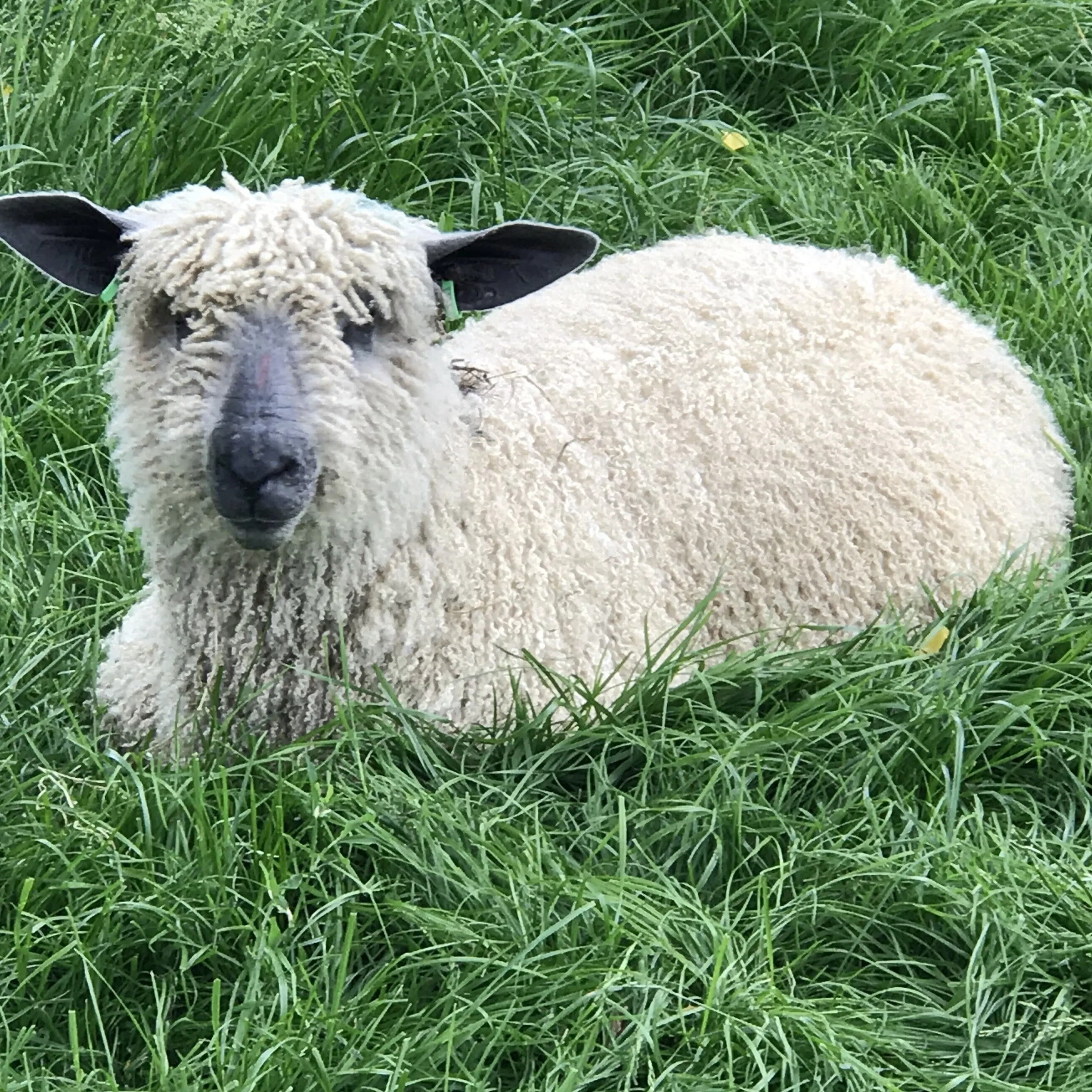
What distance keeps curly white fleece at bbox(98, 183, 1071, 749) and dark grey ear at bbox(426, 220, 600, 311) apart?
93mm

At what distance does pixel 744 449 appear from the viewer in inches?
144

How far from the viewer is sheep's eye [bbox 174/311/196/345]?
9.27 ft

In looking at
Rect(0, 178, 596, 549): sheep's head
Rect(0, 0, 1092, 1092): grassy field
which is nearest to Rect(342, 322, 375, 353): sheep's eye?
Rect(0, 178, 596, 549): sheep's head

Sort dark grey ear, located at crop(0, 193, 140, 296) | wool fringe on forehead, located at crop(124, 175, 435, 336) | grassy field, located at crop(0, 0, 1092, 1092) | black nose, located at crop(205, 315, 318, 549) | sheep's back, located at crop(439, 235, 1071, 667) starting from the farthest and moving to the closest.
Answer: sheep's back, located at crop(439, 235, 1071, 667)
dark grey ear, located at crop(0, 193, 140, 296)
wool fringe on forehead, located at crop(124, 175, 435, 336)
black nose, located at crop(205, 315, 318, 549)
grassy field, located at crop(0, 0, 1092, 1092)

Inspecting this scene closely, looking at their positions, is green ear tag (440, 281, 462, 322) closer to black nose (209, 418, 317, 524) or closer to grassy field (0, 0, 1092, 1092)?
black nose (209, 418, 317, 524)

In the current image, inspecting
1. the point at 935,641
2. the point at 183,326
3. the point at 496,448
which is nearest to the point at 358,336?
the point at 183,326

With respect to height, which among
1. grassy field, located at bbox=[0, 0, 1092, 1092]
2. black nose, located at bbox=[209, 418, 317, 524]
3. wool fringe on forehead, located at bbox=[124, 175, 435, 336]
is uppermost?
wool fringe on forehead, located at bbox=[124, 175, 435, 336]

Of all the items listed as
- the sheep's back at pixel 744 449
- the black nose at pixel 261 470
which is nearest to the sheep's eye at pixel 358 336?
the black nose at pixel 261 470

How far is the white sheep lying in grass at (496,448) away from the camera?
2809 millimetres

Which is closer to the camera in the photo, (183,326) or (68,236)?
(183,326)

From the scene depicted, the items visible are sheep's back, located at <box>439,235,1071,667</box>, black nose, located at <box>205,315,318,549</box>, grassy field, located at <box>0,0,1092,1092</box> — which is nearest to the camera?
grassy field, located at <box>0,0,1092,1092</box>

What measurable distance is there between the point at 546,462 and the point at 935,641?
2.87 ft

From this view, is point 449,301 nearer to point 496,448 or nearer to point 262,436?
point 496,448

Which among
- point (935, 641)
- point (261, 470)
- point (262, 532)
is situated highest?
point (261, 470)
